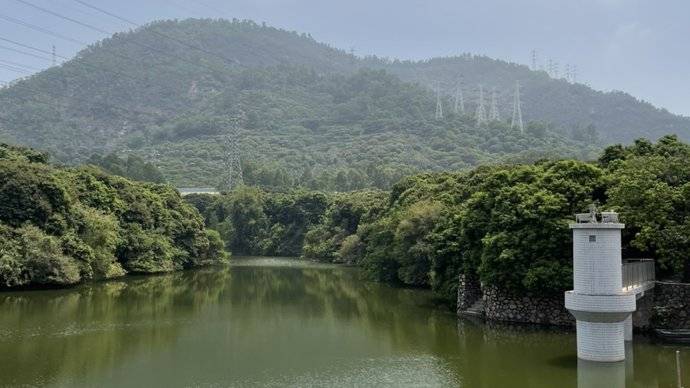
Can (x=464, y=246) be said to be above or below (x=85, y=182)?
below

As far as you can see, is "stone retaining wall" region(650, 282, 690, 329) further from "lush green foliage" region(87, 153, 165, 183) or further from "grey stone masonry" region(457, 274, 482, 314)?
"lush green foliage" region(87, 153, 165, 183)

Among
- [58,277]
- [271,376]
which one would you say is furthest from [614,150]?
[58,277]

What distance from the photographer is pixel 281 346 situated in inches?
1031

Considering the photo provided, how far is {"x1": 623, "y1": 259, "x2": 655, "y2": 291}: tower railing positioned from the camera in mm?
23594

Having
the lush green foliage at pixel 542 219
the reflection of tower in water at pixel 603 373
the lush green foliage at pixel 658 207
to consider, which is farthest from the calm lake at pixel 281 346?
the lush green foliage at pixel 658 207

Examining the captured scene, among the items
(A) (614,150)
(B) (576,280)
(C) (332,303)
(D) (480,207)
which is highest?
(A) (614,150)

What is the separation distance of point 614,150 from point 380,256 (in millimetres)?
21299

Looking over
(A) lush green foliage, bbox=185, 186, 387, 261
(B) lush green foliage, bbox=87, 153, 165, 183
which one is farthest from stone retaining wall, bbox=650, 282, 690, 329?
(B) lush green foliage, bbox=87, 153, 165, 183

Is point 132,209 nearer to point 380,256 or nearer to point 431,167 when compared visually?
point 380,256

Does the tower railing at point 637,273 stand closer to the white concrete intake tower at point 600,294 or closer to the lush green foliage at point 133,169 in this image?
the white concrete intake tower at point 600,294

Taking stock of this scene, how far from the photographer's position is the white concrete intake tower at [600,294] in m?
21.0

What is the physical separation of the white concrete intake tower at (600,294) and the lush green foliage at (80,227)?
3464 centimetres

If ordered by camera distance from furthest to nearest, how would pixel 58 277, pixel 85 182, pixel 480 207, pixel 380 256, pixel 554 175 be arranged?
pixel 85 182 < pixel 380 256 < pixel 58 277 < pixel 480 207 < pixel 554 175

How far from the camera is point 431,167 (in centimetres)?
14888
